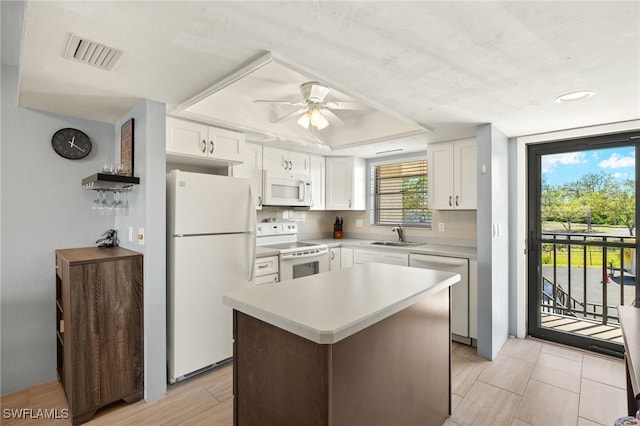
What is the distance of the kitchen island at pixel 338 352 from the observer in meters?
1.26

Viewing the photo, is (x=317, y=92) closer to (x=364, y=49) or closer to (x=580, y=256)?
(x=364, y=49)

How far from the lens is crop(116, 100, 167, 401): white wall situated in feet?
7.54

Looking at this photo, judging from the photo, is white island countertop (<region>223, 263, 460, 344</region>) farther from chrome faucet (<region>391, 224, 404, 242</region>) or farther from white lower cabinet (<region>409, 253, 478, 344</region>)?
chrome faucet (<region>391, 224, 404, 242</region>)

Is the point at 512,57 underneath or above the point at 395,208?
above

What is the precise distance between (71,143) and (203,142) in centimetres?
104

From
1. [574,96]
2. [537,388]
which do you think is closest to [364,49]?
[574,96]

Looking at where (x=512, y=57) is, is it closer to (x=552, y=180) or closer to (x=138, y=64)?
(x=138, y=64)

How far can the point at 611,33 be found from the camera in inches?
56.2

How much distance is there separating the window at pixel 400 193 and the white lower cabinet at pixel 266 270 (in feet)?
6.33

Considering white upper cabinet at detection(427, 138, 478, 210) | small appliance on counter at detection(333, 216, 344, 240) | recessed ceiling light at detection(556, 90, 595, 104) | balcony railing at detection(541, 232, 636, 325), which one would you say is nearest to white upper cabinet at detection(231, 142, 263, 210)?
small appliance on counter at detection(333, 216, 344, 240)

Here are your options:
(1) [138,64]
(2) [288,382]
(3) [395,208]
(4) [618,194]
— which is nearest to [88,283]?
(1) [138,64]

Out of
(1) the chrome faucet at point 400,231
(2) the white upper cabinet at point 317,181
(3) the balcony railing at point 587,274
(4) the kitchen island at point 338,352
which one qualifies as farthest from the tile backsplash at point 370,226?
(4) the kitchen island at point 338,352

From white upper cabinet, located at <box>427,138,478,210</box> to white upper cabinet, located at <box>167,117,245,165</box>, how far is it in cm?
218

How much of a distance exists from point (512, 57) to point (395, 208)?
9.76 ft
